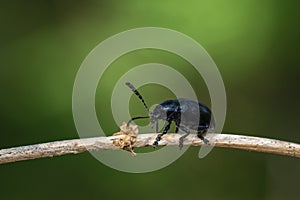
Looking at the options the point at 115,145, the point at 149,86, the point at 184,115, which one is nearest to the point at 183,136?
the point at 184,115

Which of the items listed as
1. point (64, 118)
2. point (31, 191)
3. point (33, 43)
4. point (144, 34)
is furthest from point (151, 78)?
point (31, 191)

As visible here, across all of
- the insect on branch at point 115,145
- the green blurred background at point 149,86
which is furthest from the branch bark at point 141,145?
the green blurred background at point 149,86

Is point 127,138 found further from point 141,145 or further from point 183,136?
point 183,136

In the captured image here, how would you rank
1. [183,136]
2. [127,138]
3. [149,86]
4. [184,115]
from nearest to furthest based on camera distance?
1. [127,138]
2. [183,136]
3. [184,115]
4. [149,86]

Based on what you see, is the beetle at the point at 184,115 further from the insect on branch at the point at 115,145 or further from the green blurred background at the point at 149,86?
the green blurred background at the point at 149,86

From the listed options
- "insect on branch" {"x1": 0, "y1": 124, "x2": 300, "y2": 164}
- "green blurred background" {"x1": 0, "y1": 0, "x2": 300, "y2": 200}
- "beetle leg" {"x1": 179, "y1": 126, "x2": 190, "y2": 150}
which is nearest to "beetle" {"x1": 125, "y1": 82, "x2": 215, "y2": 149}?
"beetle leg" {"x1": 179, "y1": 126, "x2": 190, "y2": 150}

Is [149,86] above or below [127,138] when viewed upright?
above

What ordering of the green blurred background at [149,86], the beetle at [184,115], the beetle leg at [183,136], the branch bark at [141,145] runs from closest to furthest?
the branch bark at [141,145]
the beetle leg at [183,136]
the beetle at [184,115]
the green blurred background at [149,86]
